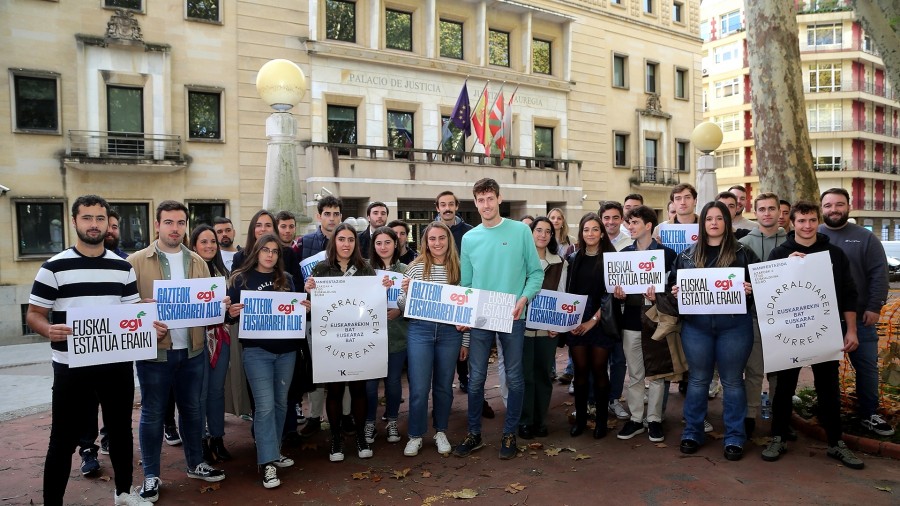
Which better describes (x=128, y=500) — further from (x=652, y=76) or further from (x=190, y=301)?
(x=652, y=76)

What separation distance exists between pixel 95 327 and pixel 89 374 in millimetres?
396

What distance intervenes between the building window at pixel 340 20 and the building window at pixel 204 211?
7.04 m

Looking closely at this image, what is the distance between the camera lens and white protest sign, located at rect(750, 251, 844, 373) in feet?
18.0

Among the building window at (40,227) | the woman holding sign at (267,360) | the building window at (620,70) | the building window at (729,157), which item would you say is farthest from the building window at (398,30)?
the building window at (729,157)

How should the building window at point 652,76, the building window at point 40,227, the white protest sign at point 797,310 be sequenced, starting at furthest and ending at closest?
1. the building window at point 652,76
2. the building window at point 40,227
3. the white protest sign at point 797,310

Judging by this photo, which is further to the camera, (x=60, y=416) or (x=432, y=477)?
(x=432, y=477)

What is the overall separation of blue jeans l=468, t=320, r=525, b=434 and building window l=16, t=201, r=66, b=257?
52.7 feet

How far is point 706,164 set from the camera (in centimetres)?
1383

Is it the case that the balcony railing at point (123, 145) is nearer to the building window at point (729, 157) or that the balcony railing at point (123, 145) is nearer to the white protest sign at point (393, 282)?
the white protest sign at point (393, 282)

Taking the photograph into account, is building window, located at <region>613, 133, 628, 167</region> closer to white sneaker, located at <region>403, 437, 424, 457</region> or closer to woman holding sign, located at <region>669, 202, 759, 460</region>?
woman holding sign, located at <region>669, 202, 759, 460</region>

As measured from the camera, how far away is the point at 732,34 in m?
58.3

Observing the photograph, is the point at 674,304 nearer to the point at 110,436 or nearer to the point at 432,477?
the point at 432,477

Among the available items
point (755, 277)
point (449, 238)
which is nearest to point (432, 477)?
point (449, 238)

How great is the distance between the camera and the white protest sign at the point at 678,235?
7.39 metres
